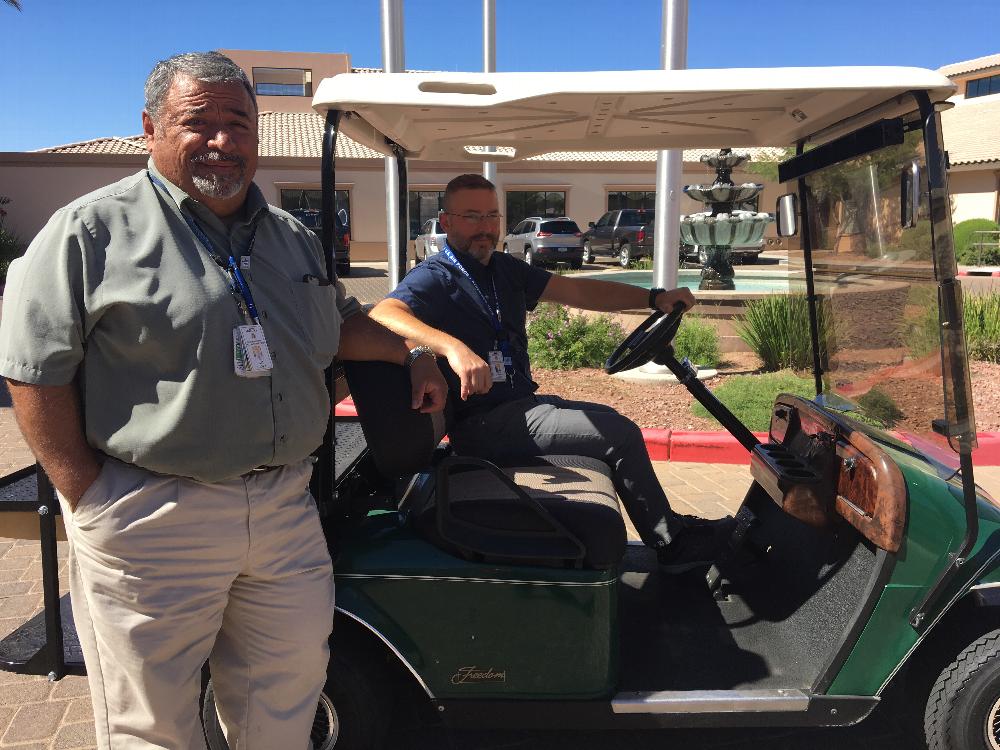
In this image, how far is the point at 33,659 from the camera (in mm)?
2115

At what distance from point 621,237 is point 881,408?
22.8 meters

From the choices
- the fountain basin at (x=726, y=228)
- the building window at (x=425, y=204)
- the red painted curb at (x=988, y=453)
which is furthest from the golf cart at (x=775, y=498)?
the building window at (x=425, y=204)

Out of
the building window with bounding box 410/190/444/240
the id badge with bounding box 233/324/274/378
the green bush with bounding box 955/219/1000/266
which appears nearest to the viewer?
the id badge with bounding box 233/324/274/378

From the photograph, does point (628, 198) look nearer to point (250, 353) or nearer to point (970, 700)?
point (970, 700)

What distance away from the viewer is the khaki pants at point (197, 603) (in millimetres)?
1633

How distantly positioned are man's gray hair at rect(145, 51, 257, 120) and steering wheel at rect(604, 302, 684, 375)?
1521 millimetres

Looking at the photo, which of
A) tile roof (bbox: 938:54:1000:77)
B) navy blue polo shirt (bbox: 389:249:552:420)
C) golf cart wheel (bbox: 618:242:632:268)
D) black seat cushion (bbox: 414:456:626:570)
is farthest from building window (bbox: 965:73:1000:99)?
black seat cushion (bbox: 414:456:626:570)

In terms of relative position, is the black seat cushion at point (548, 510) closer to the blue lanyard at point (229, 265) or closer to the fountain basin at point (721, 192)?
the blue lanyard at point (229, 265)

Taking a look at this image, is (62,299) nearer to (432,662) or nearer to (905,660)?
(432,662)

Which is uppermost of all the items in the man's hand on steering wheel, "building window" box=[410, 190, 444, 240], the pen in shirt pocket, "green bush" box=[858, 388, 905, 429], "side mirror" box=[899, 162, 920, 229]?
"building window" box=[410, 190, 444, 240]

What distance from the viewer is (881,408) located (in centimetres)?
238

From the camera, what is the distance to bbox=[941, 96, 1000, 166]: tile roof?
29.2 metres

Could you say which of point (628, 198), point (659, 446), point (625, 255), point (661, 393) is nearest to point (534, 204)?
point (628, 198)

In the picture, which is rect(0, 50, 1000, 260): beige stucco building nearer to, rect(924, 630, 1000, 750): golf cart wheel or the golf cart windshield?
the golf cart windshield
